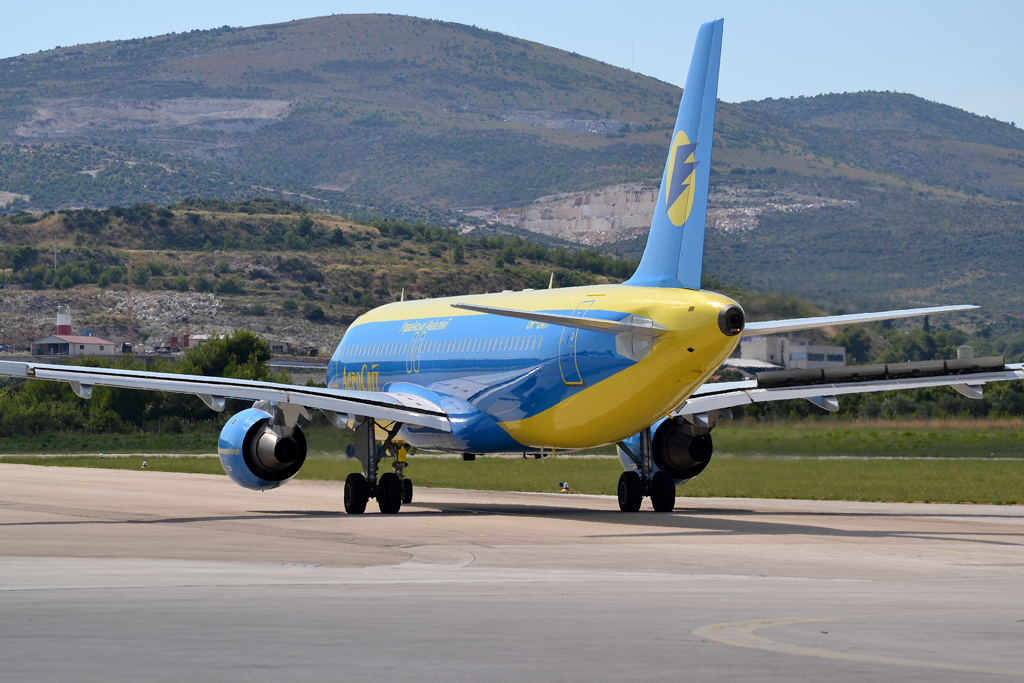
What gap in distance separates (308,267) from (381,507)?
150335mm

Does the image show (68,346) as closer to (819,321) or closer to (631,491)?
(631,491)

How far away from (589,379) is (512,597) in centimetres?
1173

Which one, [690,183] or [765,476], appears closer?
[690,183]

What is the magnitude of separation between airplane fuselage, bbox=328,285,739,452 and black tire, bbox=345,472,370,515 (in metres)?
2.46

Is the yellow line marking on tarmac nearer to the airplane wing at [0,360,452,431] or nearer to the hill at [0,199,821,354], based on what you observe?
the airplane wing at [0,360,452,431]

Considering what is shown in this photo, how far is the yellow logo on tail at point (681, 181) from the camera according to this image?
25344 mm

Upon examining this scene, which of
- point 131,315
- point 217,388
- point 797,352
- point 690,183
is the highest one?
point 690,183

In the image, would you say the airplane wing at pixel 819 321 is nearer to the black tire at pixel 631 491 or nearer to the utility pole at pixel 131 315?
the black tire at pixel 631 491

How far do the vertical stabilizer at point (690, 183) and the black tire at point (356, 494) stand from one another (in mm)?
7888

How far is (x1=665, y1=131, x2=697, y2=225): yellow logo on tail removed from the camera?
25.3 meters

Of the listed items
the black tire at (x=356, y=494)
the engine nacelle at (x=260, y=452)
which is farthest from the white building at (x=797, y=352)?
the engine nacelle at (x=260, y=452)

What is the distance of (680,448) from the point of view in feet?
96.3

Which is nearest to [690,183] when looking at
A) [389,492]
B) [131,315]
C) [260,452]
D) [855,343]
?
[389,492]

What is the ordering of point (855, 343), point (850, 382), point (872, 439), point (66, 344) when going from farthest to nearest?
point (66, 344), point (872, 439), point (855, 343), point (850, 382)
